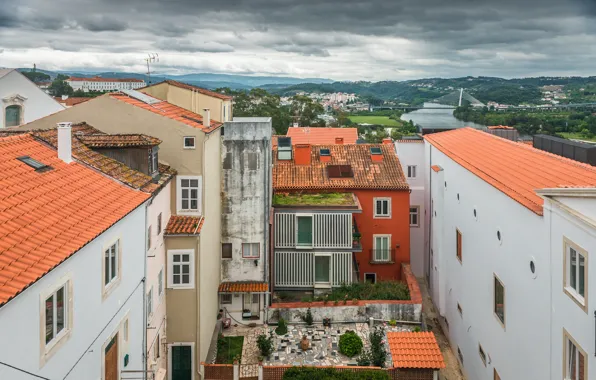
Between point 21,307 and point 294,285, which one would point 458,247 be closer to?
point 294,285

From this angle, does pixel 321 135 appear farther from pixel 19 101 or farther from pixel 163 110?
pixel 163 110

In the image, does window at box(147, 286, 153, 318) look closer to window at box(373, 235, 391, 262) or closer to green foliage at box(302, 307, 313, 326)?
green foliage at box(302, 307, 313, 326)

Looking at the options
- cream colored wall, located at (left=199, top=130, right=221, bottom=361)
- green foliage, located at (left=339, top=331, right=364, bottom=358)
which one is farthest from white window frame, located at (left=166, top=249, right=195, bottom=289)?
green foliage, located at (left=339, top=331, right=364, bottom=358)

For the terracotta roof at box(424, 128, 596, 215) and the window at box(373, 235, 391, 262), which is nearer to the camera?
the terracotta roof at box(424, 128, 596, 215)

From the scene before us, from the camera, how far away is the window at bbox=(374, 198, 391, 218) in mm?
27344

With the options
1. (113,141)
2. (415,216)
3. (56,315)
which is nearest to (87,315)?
(56,315)

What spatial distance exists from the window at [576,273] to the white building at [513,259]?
0.02 meters

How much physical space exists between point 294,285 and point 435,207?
29.1ft

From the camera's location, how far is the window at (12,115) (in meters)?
24.5

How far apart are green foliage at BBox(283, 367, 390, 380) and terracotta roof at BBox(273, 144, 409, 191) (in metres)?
11.9

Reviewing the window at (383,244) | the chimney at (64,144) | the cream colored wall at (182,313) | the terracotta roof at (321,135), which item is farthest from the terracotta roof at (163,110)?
the terracotta roof at (321,135)

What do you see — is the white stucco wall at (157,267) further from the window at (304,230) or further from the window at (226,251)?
the window at (304,230)

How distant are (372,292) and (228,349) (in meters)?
7.04

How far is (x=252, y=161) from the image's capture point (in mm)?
21766
